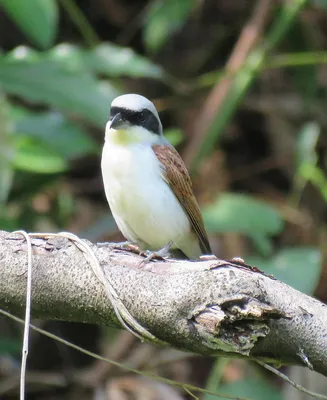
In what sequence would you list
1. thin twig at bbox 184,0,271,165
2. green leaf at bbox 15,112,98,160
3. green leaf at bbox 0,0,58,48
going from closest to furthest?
green leaf at bbox 0,0,58,48, green leaf at bbox 15,112,98,160, thin twig at bbox 184,0,271,165

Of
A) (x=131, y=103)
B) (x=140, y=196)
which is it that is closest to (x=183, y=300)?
(x=140, y=196)

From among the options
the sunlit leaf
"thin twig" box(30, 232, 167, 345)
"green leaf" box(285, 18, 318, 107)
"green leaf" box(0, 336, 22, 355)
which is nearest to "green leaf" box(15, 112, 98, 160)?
the sunlit leaf

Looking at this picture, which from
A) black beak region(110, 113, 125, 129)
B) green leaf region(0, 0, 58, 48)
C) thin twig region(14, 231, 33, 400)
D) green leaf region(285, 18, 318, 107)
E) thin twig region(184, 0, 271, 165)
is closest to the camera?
thin twig region(14, 231, 33, 400)

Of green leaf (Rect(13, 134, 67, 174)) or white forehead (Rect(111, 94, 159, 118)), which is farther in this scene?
green leaf (Rect(13, 134, 67, 174))

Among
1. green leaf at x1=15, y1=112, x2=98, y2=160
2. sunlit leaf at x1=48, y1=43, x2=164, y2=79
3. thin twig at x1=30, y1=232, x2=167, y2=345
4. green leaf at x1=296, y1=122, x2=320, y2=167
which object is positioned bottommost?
thin twig at x1=30, y1=232, x2=167, y2=345

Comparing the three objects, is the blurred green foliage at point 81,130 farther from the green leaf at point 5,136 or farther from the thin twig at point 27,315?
the thin twig at point 27,315

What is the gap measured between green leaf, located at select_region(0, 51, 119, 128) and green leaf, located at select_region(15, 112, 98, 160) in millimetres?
438

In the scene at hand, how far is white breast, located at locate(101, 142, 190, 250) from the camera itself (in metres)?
3.53

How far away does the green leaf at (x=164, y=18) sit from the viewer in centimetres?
530

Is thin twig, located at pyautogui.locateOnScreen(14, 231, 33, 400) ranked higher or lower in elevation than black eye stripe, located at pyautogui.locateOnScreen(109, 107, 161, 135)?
lower

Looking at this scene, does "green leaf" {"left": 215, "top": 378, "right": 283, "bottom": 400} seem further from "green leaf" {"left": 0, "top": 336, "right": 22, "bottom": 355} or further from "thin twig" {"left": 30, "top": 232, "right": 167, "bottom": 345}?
"thin twig" {"left": 30, "top": 232, "right": 167, "bottom": 345}

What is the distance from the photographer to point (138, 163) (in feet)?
11.7

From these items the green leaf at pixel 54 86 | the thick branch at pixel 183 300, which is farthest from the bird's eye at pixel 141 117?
the thick branch at pixel 183 300

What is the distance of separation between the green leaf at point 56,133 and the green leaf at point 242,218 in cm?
74
